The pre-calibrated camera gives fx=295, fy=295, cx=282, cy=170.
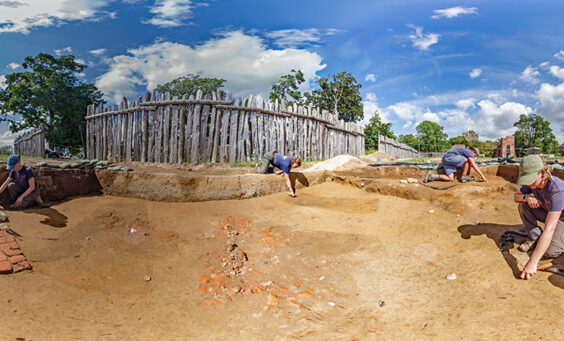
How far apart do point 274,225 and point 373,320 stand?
2.81m

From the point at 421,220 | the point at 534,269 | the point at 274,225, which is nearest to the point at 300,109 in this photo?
the point at 274,225

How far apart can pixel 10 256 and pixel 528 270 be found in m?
5.78

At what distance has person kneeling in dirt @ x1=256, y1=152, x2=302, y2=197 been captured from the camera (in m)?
7.31

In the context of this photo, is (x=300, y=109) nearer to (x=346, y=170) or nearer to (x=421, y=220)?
(x=346, y=170)

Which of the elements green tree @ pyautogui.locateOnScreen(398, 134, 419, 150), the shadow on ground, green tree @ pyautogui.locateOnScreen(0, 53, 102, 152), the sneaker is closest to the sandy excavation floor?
the shadow on ground

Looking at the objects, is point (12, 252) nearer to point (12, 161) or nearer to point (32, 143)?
point (12, 161)

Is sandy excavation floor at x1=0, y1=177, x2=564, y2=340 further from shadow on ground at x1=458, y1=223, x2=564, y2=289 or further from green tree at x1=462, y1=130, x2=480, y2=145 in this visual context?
green tree at x1=462, y1=130, x2=480, y2=145

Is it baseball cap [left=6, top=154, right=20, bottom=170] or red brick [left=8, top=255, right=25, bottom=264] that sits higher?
baseball cap [left=6, top=154, right=20, bottom=170]

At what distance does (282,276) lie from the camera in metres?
3.88

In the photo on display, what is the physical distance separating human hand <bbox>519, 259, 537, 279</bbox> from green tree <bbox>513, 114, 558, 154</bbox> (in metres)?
35.2

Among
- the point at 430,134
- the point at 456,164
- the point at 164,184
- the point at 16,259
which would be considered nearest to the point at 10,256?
the point at 16,259

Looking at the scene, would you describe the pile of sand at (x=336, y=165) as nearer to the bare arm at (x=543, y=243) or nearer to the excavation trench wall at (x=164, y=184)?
the excavation trench wall at (x=164, y=184)

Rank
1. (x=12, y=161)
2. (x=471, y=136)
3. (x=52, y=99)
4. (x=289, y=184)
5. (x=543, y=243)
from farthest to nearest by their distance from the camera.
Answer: (x=471, y=136) → (x=52, y=99) → (x=289, y=184) → (x=12, y=161) → (x=543, y=243)

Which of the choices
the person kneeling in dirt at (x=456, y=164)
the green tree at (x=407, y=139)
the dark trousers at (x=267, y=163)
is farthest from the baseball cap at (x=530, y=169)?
the green tree at (x=407, y=139)
